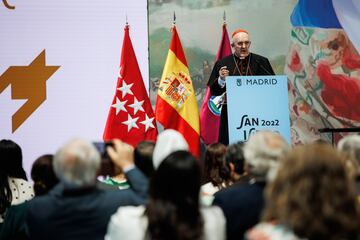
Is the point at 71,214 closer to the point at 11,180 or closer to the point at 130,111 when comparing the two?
the point at 11,180

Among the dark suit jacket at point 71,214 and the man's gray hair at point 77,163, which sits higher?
the man's gray hair at point 77,163

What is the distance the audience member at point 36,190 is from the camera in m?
2.74

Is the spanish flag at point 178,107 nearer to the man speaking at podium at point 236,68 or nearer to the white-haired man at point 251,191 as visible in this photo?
the man speaking at podium at point 236,68

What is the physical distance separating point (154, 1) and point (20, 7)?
1.41m

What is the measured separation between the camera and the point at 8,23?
6320 millimetres

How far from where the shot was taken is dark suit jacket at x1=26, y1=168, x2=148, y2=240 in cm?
219

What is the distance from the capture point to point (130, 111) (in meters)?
5.70

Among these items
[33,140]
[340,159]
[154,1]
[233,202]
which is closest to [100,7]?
[154,1]

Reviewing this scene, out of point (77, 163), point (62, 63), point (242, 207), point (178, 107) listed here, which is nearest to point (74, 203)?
point (77, 163)

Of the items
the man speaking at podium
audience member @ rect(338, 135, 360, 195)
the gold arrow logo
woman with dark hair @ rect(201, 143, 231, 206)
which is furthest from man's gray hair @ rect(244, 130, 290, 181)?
the gold arrow logo

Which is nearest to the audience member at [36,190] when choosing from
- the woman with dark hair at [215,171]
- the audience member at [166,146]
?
the audience member at [166,146]

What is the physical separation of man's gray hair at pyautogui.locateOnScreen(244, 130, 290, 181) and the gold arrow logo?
172 inches

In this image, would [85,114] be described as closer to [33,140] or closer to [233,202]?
[33,140]

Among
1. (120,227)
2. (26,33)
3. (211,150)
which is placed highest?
(26,33)
